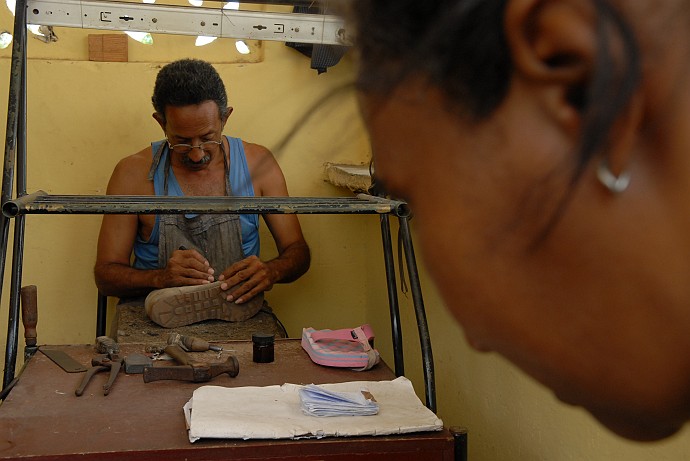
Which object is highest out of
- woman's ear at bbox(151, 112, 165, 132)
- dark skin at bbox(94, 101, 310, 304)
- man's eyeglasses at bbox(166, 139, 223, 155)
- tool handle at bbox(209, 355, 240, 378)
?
woman's ear at bbox(151, 112, 165, 132)

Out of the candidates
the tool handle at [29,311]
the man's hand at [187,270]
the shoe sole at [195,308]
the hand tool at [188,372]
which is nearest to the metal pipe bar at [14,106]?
the tool handle at [29,311]

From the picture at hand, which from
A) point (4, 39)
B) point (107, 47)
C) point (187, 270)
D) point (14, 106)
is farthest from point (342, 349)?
point (4, 39)

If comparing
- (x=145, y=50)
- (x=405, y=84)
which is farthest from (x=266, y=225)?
(x=405, y=84)

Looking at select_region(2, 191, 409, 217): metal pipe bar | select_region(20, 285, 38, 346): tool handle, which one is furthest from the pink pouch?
select_region(20, 285, 38, 346): tool handle

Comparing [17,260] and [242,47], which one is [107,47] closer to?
[242,47]

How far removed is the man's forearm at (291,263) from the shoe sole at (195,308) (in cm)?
22

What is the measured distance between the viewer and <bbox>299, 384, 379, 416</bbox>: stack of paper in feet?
4.35

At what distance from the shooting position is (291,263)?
249cm

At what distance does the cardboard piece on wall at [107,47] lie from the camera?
2.57m

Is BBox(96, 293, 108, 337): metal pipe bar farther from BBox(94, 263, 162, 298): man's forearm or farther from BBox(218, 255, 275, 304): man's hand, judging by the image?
BBox(218, 255, 275, 304): man's hand

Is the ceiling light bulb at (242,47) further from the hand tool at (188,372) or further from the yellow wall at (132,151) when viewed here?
the hand tool at (188,372)

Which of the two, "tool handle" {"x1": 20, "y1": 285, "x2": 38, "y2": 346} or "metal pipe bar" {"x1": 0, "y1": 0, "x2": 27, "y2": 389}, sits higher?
"metal pipe bar" {"x1": 0, "y1": 0, "x2": 27, "y2": 389}

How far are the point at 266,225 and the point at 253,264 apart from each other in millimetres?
523

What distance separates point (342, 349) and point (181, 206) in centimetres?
51
